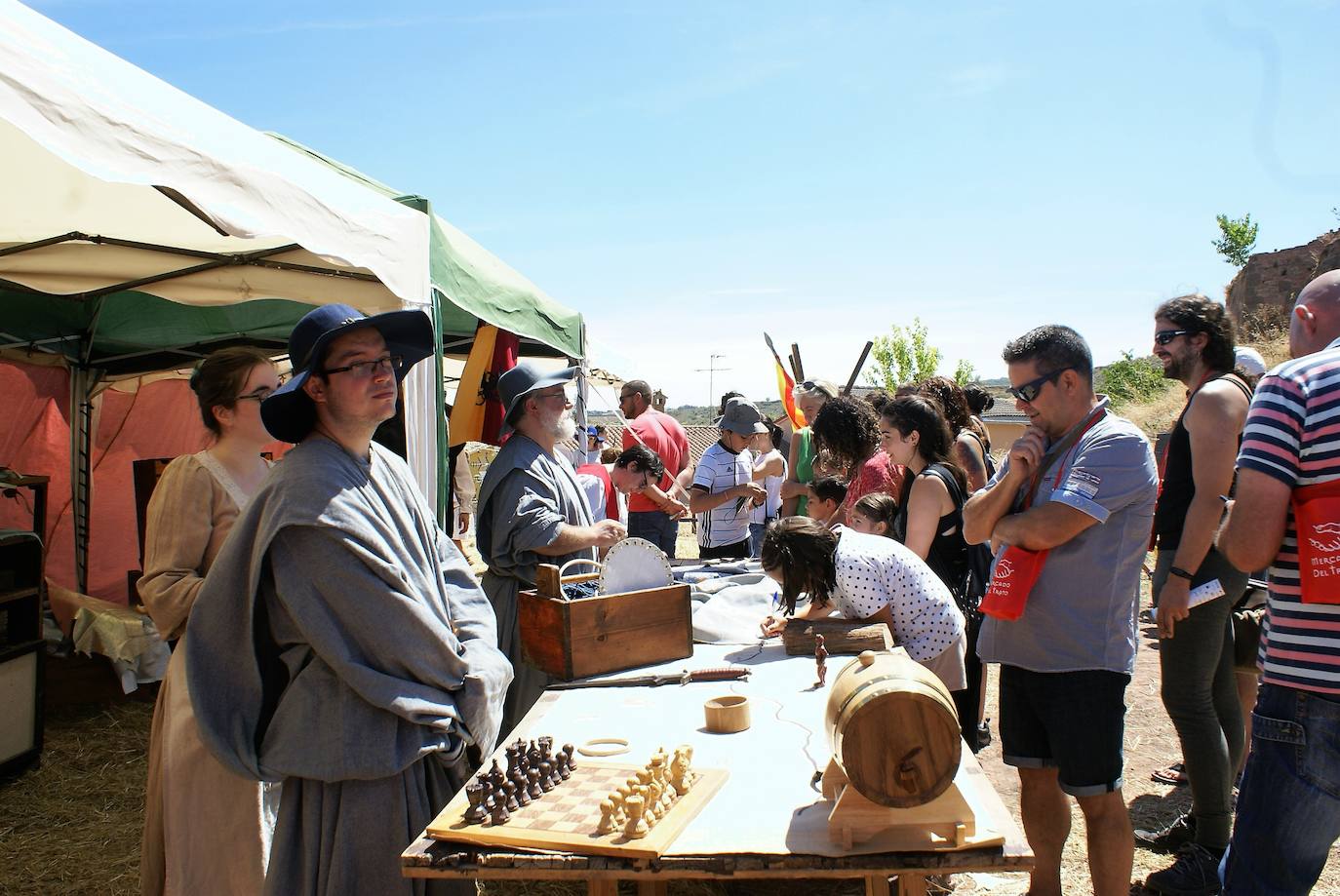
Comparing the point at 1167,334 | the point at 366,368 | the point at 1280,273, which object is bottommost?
the point at 366,368

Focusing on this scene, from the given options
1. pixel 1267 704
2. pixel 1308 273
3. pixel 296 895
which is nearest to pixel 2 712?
pixel 296 895

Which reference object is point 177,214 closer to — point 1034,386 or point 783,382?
point 1034,386

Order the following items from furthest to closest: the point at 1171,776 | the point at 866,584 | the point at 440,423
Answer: the point at 440,423 < the point at 1171,776 < the point at 866,584

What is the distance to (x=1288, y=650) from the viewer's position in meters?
1.93

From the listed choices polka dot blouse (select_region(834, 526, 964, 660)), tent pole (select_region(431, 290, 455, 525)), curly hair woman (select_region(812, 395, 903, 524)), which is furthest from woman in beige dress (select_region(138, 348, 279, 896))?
curly hair woman (select_region(812, 395, 903, 524))

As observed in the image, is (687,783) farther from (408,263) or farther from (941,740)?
(408,263)

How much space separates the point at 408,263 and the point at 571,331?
2.78 metres

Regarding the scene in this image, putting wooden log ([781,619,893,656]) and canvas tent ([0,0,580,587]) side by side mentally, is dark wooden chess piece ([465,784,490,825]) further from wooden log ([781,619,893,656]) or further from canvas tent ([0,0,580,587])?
canvas tent ([0,0,580,587])

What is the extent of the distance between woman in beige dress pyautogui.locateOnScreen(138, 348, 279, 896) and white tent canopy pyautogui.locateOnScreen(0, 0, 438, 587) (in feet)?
2.12

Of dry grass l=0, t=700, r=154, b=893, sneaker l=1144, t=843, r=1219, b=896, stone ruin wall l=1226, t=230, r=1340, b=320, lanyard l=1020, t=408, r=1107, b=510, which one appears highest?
stone ruin wall l=1226, t=230, r=1340, b=320

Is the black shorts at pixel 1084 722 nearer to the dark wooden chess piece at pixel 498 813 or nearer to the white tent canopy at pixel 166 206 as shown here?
the dark wooden chess piece at pixel 498 813

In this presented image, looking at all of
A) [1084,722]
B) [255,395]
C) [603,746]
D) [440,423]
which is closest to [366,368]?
[255,395]

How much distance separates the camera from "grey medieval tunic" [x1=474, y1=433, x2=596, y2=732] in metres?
3.18

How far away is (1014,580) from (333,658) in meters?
1.82
